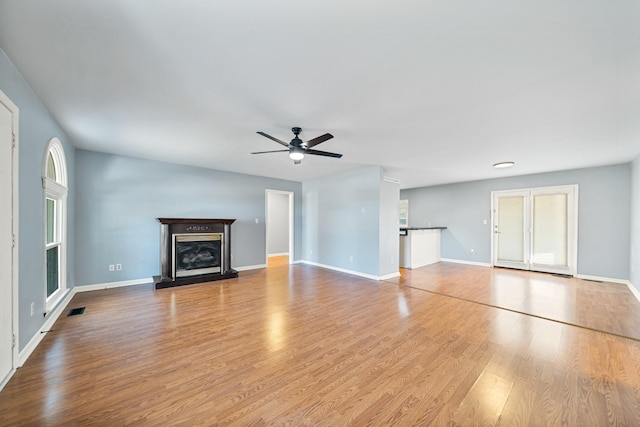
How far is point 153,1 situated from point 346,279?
15.8ft

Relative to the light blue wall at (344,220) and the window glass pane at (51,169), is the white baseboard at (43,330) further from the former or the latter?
the light blue wall at (344,220)

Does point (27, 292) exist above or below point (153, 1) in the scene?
below

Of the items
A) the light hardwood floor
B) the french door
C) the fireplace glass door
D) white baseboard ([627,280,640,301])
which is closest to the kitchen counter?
the french door

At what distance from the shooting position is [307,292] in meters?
4.23

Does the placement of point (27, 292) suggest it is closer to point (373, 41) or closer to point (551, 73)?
point (373, 41)

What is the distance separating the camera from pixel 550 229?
5781 millimetres

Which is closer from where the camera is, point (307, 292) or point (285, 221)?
point (307, 292)

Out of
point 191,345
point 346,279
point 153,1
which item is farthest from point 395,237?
point 153,1

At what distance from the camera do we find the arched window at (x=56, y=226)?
319cm

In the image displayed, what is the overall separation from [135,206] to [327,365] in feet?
15.4

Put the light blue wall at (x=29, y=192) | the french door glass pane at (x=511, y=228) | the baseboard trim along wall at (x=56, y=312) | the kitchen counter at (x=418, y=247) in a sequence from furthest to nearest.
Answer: the kitchen counter at (x=418, y=247) → the french door glass pane at (x=511, y=228) → the baseboard trim along wall at (x=56, y=312) → the light blue wall at (x=29, y=192)

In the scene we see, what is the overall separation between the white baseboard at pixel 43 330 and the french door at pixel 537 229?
845cm

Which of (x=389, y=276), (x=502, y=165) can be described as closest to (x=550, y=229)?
(x=502, y=165)

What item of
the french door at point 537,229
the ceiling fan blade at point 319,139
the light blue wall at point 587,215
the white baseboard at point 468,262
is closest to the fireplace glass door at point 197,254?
the ceiling fan blade at point 319,139
